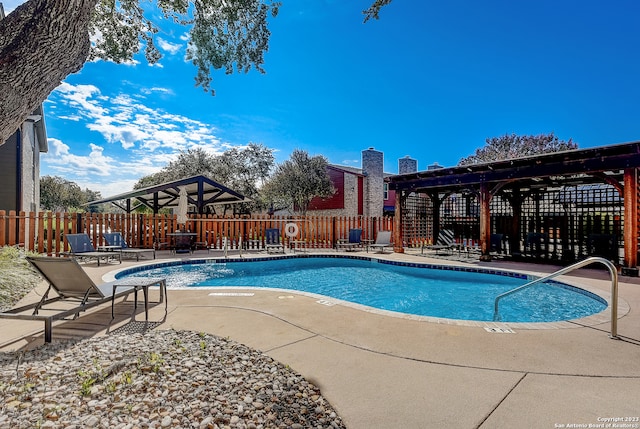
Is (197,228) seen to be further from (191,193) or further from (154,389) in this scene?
(154,389)

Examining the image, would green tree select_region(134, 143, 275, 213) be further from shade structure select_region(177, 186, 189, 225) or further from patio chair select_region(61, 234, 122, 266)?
patio chair select_region(61, 234, 122, 266)

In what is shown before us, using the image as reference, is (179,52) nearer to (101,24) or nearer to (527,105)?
(101,24)

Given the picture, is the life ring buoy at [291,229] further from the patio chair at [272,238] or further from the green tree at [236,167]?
the green tree at [236,167]

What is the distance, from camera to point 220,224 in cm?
1337

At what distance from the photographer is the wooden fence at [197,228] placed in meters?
10.4

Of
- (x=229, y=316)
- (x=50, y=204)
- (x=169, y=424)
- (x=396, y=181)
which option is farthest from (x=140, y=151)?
(x=169, y=424)

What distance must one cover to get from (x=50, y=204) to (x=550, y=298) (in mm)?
50298

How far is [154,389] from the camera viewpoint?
2.09 m

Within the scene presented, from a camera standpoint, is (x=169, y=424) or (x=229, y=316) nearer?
(x=169, y=424)

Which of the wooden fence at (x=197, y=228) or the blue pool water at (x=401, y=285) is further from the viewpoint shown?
the wooden fence at (x=197, y=228)

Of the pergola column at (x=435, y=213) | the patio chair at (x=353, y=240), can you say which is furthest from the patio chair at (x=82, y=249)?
the pergola column at (x=435, y=213)

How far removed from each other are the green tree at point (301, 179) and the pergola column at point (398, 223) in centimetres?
1094

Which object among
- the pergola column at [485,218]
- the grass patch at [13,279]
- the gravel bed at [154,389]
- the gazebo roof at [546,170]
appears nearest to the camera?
the gravel bed at [154,389]

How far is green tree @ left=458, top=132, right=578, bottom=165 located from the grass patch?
30437 mm
